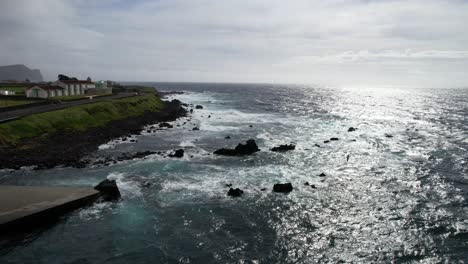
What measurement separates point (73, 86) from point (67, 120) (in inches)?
2190

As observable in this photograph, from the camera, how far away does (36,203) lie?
3050 centimetres

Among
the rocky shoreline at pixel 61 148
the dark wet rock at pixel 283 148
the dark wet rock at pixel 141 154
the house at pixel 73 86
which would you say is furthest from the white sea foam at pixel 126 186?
the house at pixel 73 86

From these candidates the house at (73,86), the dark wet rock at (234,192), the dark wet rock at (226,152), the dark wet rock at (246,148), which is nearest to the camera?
the dark wet rock at (234,192)

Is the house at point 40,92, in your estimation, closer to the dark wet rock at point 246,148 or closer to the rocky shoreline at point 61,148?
the rocky shoreline at point 61,148

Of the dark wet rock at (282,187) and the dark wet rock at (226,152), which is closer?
the dark wet rock at (282,187)

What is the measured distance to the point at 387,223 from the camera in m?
30.9

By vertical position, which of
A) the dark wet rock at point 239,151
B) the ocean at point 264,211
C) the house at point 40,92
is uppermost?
the house at point 40,92

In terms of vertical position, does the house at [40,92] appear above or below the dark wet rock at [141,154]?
above

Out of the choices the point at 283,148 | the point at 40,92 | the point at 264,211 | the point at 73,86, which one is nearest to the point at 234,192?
the point at 264,211

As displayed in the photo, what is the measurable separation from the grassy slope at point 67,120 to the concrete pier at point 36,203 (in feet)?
76.2

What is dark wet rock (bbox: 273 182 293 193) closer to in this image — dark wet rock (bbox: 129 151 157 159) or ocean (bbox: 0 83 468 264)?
ocean (bbox: 0 83 468 264)

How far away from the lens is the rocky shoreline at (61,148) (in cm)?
4538

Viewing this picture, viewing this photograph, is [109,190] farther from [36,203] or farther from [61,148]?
[61,148]

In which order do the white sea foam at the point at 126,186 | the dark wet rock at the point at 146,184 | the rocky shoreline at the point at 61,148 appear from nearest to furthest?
the white sea foam at the point at 126,186 → the dark wet rock at the point at 146,184 → the rocky shoreline at the point at 61,148
